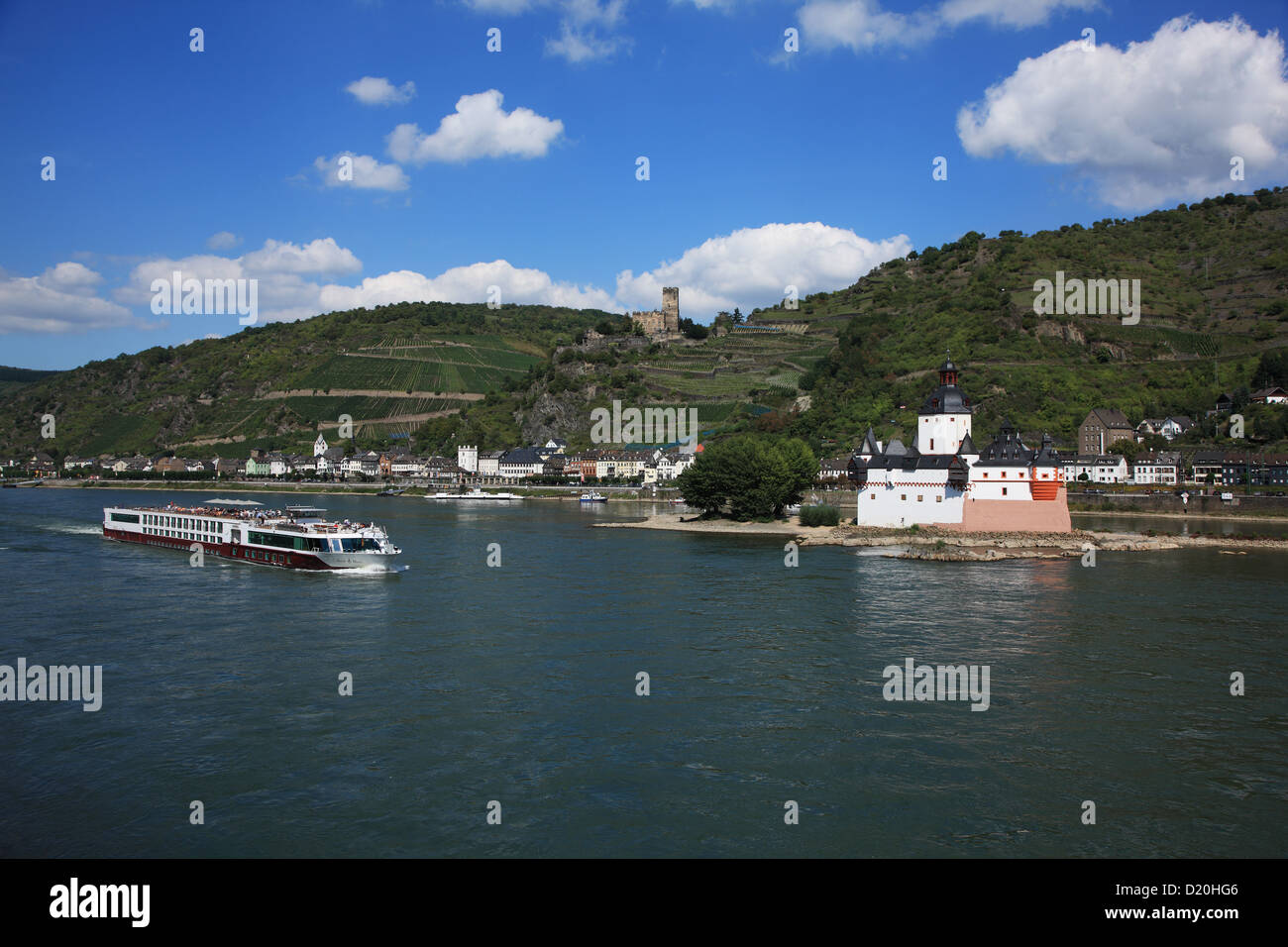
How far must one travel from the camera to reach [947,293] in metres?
Result: 135

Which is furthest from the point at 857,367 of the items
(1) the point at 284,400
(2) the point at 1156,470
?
(1) the point at 284,400

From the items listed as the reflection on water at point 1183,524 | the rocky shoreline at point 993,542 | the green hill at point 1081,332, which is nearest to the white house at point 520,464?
the green hill at point 1081,332

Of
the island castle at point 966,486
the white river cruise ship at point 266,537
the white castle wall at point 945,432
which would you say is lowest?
the white river cruise ship at point 266,537

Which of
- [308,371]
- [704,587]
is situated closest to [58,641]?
[704,587]

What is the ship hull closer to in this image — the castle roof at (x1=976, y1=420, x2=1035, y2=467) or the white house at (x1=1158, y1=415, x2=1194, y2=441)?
the castle roof at (x1=976, y1=420, x2=1035, y2=467)

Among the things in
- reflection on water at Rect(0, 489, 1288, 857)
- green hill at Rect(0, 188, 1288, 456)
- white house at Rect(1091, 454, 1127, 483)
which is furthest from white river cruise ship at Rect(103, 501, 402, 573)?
white house at Rect(1091, 454, 1127, 483)

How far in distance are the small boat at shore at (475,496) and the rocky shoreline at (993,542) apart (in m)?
50.0

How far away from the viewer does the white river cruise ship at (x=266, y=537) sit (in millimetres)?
38031

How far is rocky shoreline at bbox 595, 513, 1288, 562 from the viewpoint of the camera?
46031 millimetres

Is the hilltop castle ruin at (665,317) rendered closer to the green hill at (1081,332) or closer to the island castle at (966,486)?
the green hill at (1081,332)

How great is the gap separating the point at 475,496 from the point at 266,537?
6219 cm

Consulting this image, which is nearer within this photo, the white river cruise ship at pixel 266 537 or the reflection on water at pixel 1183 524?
the white river cruise ship at pixel 266 537

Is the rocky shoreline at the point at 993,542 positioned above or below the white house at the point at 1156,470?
below

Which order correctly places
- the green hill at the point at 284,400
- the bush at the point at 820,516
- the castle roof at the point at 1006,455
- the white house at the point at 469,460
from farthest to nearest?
the green hill at the point at 284,400 → the white house at the point at 469,460 → the bush at the point at 820,516 → the castle roof at the point at 1006,455
